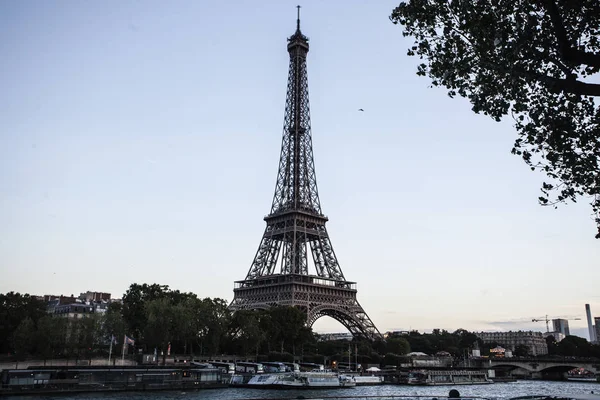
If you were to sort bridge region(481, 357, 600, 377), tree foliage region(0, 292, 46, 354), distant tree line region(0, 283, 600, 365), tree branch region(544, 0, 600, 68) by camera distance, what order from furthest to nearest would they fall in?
1. bridge region(481, 357, 600, 377)
2. tree foliage region(0, 292, 46, 354)
3. distant tree line region(0, 283, 600, 365)
4. tree branch region(544, 0, 600, 68)

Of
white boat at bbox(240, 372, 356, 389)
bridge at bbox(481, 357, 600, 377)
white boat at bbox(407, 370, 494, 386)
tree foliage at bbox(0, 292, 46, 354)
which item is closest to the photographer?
white boat at bbox(240, 372, 356, 389)

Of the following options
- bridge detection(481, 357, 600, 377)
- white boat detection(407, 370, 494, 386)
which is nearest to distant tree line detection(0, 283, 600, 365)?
white boat detection(407, 370, 494, 386)

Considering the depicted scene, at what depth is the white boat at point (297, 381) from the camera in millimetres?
67688

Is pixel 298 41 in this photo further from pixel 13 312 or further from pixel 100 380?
pixel 100 380

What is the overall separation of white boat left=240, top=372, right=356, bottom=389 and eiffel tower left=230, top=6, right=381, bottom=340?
104ft

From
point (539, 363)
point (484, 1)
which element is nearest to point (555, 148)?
point (484, 1)

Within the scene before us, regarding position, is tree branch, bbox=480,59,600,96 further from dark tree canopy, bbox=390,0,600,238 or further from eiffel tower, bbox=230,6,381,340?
eiffel tower, bbox=230,6,381,340

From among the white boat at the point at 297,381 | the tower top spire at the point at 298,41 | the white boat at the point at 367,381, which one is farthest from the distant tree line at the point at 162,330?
the tower top spire at the point at 298,41

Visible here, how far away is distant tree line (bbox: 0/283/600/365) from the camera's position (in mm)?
79375

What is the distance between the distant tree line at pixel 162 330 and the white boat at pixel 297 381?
19578mm

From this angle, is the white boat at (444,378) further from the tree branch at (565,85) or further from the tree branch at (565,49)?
the tree branch at (565,49)

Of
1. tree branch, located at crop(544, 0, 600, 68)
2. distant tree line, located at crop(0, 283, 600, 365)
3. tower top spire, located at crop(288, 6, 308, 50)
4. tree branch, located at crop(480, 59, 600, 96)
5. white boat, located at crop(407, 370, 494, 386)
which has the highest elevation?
tower top spire, located at crop(288, 6, 308, 50)

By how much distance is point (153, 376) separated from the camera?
64125mm

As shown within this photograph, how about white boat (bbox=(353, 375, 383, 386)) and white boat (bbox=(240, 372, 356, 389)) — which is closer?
white boat (bbox=(240, 372, 356, 389))
